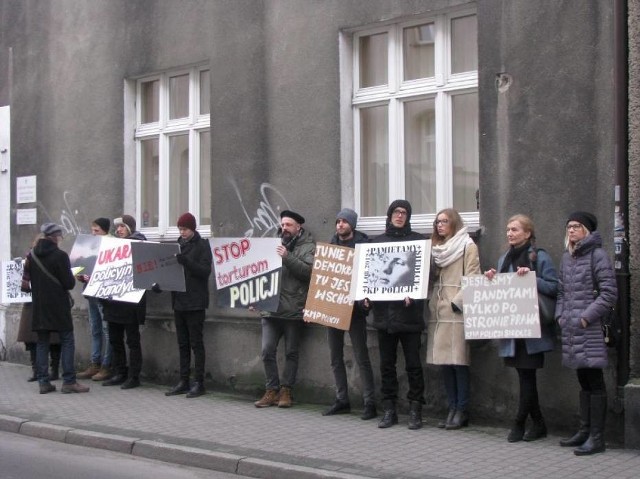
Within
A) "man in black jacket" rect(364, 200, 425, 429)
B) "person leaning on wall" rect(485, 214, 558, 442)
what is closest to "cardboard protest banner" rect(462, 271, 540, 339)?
"person leaning on wall" rect(485, 214, 558, 442)

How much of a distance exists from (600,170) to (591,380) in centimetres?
183

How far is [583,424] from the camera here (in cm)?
786

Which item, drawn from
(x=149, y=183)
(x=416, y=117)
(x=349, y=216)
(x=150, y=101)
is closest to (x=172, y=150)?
(x=149, y=183)

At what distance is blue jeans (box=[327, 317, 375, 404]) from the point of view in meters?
9.45

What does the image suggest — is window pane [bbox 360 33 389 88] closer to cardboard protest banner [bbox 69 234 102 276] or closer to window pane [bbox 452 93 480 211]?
window pane [bbox 452 93 480 211]

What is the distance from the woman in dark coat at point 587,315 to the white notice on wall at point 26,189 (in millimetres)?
8750

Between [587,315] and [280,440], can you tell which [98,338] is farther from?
[587,315]

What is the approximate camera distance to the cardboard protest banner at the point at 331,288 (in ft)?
30.8

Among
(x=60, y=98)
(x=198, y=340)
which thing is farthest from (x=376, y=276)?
(x=60, y=98)

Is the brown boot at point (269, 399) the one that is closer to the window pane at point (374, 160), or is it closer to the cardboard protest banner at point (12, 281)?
the window pane at point (374, 160)

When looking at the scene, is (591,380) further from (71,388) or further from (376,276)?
(71,388)

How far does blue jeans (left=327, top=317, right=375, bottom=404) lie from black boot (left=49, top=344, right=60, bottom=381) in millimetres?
3999

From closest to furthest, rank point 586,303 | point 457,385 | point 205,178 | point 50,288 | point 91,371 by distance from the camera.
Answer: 1. point 586,303
2. point 457,385
3. point 50,288
4. point 205,178
5. point 91,371

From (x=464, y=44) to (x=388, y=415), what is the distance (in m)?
3.76
